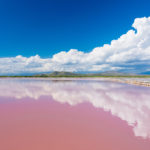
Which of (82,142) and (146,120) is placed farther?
(146,120)

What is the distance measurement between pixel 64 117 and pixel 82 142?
2642 mm

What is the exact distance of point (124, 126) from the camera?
5.55 metres

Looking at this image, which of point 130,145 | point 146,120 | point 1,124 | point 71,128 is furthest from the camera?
point 146,120

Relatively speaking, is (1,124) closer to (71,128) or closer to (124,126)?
(71,128)

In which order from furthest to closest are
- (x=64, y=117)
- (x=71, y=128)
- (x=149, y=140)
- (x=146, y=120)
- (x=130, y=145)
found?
(x=64, y=117)
(x=146, y=120)
(x=71, y=128)
(x=149, y=140)
(x=130, y=145)

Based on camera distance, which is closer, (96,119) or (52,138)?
(52,138)

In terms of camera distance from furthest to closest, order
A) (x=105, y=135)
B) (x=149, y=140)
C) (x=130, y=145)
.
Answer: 1. (x=105, y=135)
2. (x=149, y=140)
3. (x=130, y=145)

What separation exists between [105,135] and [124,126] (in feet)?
4.37

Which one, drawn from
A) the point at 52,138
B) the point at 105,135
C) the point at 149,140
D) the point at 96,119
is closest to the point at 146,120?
the point at 149,140

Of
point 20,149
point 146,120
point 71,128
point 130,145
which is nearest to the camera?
point 20,149

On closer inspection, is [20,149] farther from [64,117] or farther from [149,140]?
[149,140]

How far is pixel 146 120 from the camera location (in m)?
6.27

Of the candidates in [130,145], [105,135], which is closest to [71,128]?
[105,135]

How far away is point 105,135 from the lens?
4.73 m
